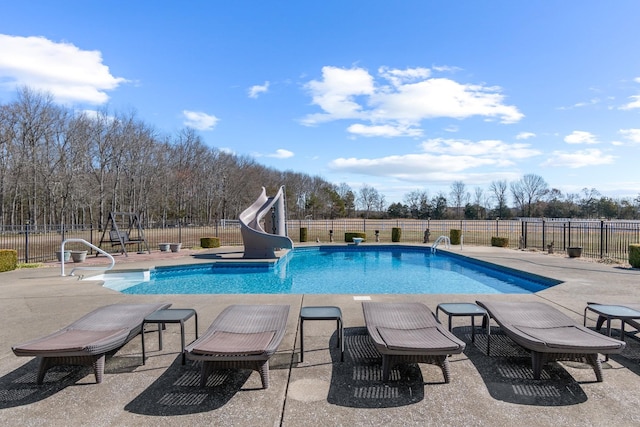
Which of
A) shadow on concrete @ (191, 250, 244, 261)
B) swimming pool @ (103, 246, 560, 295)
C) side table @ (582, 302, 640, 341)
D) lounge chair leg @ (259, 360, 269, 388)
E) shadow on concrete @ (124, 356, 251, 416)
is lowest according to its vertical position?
swimming pool @ (103, 246, 560, 295)

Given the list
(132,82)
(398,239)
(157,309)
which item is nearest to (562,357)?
(157,309)

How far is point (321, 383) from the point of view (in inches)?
128

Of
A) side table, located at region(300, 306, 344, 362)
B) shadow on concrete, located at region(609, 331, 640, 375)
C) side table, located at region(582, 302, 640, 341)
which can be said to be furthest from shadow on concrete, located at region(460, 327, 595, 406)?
side table, located at region(300, 306, 344, 362)

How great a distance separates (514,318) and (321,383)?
7.80ft

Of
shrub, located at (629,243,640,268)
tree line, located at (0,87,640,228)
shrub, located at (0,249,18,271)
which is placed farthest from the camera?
tree line, located at (0,87,640,228)

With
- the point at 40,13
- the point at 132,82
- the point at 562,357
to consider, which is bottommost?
the point at 562,357

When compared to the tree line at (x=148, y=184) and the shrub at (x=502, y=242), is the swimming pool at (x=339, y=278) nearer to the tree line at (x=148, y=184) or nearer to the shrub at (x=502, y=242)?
the shrub at (x=502, y=242)

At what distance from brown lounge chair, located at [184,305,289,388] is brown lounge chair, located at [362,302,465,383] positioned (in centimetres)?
99

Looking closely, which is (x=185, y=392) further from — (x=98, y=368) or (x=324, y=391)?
(x=324, y=391)

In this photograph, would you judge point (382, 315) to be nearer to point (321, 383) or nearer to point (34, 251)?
point (321, 383)

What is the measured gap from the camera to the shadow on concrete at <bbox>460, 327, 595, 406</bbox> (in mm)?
2965

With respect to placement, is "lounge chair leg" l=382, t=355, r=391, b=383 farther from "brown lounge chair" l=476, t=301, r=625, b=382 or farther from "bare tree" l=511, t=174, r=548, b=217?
"bare tree" l=511, t=174, r=548, b=217

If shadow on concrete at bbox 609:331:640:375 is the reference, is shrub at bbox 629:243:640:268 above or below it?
above

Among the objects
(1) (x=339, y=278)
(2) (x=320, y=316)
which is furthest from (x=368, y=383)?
(1) (x=339, y=278)
